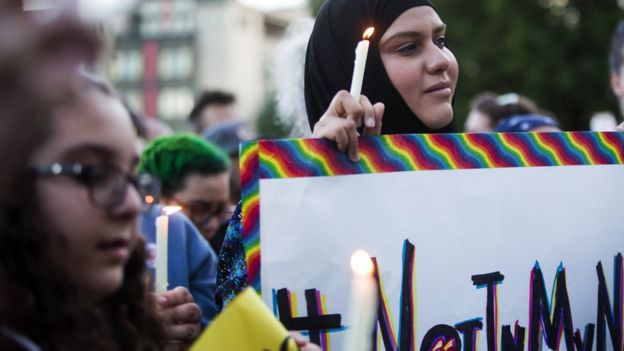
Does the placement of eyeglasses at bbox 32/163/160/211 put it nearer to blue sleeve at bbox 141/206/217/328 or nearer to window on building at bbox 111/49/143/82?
blue sleeve at bbox 141/206/217/328

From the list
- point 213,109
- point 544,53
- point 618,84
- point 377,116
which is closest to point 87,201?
point 377,116

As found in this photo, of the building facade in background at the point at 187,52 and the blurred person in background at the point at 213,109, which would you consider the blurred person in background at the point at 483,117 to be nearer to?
the blurred person in background at the point at 213,109

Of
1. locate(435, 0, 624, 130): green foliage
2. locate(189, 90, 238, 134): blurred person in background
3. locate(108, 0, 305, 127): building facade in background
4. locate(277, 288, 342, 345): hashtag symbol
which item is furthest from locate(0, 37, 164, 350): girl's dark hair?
locate(108, 0, 305, 127): building facade in background

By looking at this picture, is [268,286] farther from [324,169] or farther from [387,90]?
[387,90]

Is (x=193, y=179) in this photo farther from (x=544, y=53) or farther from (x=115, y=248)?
(x=544, y=53)

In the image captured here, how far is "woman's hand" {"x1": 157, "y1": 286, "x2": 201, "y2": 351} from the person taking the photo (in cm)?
172

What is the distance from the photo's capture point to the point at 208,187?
3.37 meters

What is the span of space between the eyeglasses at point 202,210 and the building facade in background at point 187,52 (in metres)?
48.7

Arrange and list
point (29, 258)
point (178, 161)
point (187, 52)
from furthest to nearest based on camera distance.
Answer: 1. point (187, 52)
2. point (178, 161)
3. point (29, 258)

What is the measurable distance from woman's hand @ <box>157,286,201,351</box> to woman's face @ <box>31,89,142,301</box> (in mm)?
522

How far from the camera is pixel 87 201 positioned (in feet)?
3.67

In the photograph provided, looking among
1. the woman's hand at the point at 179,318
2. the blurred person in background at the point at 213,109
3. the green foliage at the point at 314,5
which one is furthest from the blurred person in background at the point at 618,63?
the green foliage at the point at 314,5

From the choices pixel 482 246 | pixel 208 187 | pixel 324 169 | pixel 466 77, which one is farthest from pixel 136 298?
pixel 466 77

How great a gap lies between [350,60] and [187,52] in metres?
53.8
